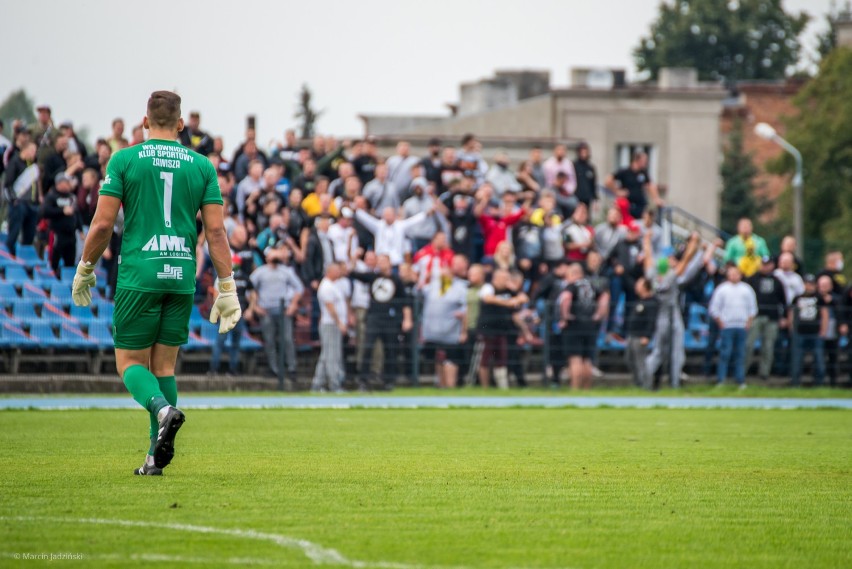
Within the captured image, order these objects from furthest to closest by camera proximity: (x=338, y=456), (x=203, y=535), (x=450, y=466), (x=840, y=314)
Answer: (x=840, y=314), (x=338, y=456), (x=450, y=466), (x=203, y=535)

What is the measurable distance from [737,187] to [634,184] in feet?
138

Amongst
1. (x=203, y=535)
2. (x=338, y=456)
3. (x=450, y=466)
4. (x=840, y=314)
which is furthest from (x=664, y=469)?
(x=840, y=314)

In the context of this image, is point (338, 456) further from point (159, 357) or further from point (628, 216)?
point (628, 216)

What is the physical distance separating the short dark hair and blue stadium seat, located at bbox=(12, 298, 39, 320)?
42.8 ft

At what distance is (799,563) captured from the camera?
19.7 ft

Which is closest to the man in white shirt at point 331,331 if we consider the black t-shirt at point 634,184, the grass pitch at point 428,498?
the black t-shirt at point 634,184

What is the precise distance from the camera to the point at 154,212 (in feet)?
27.3

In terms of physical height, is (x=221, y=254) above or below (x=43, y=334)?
above

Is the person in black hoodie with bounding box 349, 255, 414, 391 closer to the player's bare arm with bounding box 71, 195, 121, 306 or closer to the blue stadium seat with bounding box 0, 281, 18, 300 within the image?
the blue stadium seat with bounding box 0, 281, 18, 300

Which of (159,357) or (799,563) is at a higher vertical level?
(159,357)

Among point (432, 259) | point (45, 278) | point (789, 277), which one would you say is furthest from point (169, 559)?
point (789, 277)

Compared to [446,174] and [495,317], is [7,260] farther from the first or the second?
[495,317]

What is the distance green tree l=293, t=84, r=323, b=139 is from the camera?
283ft

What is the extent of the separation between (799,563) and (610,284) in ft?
57.6
